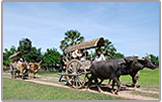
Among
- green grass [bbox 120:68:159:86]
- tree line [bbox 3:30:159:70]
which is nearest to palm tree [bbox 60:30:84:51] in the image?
tree line [bbox 3:30:159:70]

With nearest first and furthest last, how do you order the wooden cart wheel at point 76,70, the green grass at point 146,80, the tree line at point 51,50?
the wooden cart wheel at point 76,70 → the green grass at point 146,80 → the tree line at point 51,50

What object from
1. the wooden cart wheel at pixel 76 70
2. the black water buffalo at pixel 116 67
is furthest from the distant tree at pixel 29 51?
the black water buffalo at pixel 116 67

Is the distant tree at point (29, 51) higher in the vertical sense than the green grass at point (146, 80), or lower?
higher

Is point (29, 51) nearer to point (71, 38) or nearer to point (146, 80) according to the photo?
point (71, 38)

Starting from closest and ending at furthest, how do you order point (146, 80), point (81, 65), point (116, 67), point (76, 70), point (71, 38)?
point (116, 67)
point (81, 65)
point (76, 70)
point (146, 80)
point (71, 38)

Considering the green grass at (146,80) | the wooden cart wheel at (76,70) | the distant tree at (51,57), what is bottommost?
the green grass at (146,80)

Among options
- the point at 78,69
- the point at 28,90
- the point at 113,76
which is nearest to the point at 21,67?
the point at 28,90

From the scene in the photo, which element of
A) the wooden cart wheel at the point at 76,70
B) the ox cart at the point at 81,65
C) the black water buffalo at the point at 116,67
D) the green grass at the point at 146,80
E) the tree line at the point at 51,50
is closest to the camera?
the black water buffalo at the point at 116,67

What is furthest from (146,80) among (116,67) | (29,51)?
(29,51)

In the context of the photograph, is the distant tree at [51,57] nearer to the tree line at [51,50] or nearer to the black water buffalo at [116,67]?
the tree line at [51,50]

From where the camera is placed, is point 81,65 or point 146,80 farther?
point 146,80

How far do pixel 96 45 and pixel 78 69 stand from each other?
1.93 m

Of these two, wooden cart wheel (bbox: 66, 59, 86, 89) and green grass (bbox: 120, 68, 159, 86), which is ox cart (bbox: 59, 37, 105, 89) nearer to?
wooden cart wheel (bbox: 66, 59, 86, 89)

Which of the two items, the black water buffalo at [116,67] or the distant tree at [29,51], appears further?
the distant tree at [29,51]
